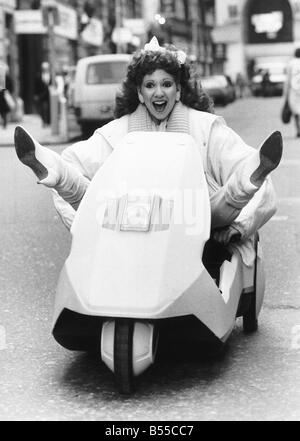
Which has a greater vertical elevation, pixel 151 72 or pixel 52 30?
pixel 52 30

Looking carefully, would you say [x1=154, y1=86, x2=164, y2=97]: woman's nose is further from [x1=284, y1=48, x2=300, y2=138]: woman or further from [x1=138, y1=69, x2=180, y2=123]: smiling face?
[x1=284, y1=48, x2=300, y2=138]: woman

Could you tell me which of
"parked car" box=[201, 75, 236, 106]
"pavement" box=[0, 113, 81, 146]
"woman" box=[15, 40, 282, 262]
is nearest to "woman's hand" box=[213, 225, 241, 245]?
"woman" box=[15, 40, 282, 262]

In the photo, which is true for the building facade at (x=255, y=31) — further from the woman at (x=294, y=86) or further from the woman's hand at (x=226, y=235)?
the woman's hand at (x=226, y=235)

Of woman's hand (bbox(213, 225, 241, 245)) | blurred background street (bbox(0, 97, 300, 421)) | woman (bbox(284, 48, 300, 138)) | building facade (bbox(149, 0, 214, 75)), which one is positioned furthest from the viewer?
Result: building facade (bbox(149, 0, 214, 75))

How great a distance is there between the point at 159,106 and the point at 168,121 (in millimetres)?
93

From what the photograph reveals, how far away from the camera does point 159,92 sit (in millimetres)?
4562

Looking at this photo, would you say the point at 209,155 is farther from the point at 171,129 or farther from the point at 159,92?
the point at 159,92

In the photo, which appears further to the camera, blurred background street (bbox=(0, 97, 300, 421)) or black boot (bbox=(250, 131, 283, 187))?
black boot (bbox=(250, 131, 283, 187))

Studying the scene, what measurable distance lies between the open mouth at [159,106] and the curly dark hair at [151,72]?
0.13 metres

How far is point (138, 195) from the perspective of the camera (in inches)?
157

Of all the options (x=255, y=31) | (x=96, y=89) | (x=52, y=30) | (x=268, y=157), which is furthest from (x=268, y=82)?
(x=268, y=157)

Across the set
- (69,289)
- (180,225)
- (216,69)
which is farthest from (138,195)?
(216,69)

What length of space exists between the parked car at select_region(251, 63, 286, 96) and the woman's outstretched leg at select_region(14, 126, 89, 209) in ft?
186

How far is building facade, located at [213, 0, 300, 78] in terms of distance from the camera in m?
86.2
